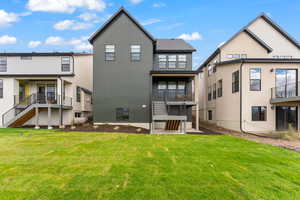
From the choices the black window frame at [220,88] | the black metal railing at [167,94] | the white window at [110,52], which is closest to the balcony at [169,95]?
the black metal railing at [167,94]

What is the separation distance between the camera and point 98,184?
376cm

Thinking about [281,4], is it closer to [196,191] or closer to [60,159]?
[196,191]

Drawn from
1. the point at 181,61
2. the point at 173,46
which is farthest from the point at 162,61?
the point at 173,46

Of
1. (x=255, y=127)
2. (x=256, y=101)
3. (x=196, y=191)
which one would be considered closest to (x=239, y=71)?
(x=256, y=101)

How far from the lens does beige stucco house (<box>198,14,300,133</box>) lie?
1436 centimetres

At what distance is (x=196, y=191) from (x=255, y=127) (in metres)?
13.9

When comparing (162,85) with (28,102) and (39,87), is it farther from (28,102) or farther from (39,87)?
(28,102)

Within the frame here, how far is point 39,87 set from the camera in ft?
57.9

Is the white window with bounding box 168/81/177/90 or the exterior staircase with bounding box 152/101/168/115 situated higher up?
the white window with bounding box 168/81/177/90

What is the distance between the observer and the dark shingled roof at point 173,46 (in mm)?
16891

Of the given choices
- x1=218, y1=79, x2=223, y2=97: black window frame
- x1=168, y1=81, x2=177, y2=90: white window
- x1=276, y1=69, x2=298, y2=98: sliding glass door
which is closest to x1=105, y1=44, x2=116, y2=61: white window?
x1=168, y1=81, x2=177, y2=90: white window

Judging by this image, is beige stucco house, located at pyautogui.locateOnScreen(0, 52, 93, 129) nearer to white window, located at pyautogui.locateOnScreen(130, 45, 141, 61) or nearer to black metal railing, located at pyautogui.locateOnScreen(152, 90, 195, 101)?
white window, located at pyautogui.locateOnScreen(130, 45, 141, 61)

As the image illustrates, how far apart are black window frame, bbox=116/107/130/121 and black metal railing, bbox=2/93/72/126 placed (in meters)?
5.50

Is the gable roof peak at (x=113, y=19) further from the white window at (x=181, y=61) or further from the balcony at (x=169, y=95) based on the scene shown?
the balcony at (x=169, y=95)
